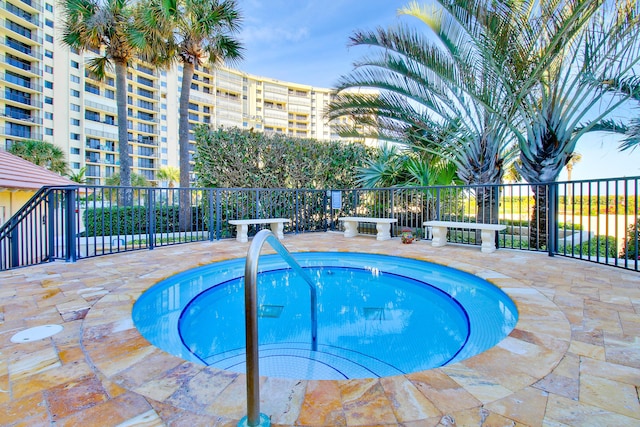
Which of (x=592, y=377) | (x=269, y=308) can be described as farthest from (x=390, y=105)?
(x=592, y=377)

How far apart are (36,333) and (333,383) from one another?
2.18 metres

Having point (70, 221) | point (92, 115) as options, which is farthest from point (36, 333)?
point (92, 115)

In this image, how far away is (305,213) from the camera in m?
8.63

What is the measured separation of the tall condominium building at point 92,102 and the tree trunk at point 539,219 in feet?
42.9

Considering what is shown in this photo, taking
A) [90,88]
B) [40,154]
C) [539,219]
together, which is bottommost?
[539,219]

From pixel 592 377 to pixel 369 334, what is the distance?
5.24 ft

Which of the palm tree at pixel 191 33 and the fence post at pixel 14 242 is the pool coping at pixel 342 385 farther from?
the palm tree at pixel 191 33

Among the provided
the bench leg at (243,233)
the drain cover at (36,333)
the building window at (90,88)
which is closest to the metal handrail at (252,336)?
the drain cover at (36,333)

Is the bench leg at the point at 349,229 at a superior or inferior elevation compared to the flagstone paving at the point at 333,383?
superior

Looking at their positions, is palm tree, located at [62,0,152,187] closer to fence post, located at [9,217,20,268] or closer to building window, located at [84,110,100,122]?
fence post, located at [9,217,20,268]

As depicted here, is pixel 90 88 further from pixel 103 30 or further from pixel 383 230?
pixel 383 230

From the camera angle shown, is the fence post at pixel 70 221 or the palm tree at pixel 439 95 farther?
the palm tree at pixel 439 95

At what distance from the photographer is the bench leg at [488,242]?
18.5 ft

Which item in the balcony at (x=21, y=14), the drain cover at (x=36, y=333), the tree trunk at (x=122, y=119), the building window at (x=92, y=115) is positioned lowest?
the drain cover at (x=36, y=333)
